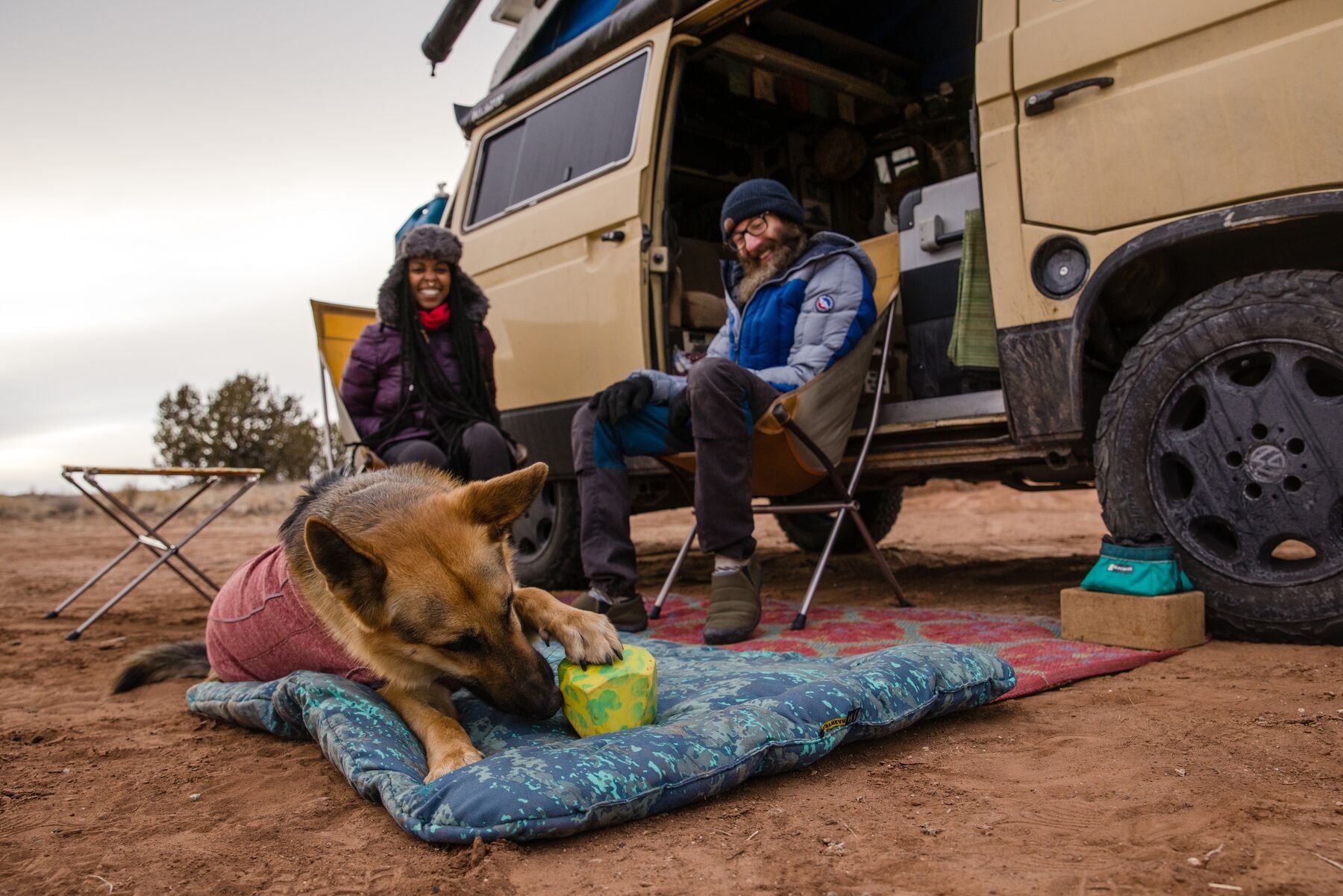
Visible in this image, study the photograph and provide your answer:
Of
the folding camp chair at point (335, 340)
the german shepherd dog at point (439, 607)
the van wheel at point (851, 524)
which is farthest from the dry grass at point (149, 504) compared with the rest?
the german shepherd dog at point (439, 607)

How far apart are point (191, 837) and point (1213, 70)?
3081 millimetres

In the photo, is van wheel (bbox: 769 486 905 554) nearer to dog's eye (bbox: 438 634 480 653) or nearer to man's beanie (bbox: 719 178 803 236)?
man's beanie (bbox: 719 178 803 236)

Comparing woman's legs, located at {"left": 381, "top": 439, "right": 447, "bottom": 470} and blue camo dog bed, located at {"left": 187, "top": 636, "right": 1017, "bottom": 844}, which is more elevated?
woman's legs, located at {"left": 381, "top": 439, "right": 447, "bottom": 470}

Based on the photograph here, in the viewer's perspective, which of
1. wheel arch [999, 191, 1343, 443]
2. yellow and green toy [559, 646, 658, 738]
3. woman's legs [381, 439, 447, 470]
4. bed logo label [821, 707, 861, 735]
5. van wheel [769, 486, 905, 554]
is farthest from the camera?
van wheel [769, 486, 905, 554]

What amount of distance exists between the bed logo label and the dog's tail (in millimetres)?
2443

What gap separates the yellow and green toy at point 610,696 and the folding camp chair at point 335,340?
330 centimetres

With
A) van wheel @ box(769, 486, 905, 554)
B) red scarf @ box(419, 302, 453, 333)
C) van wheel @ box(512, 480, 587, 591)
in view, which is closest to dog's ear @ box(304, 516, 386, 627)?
red scarf @ box(419, 302, 453, 333)

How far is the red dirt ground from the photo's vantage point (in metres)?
1.37

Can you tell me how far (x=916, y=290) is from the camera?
13.1 ft

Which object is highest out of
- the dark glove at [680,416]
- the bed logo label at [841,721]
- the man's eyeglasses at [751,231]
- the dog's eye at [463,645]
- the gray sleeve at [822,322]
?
the man's eyeglasses at [751,231]

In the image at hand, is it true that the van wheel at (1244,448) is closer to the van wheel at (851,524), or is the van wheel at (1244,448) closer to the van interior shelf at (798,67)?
the van interior shelf at (798,67)

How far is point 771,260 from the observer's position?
12.9 ft

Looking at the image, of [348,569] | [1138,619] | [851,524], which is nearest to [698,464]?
[1138,619]

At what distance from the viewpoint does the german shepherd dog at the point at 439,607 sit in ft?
6.68
